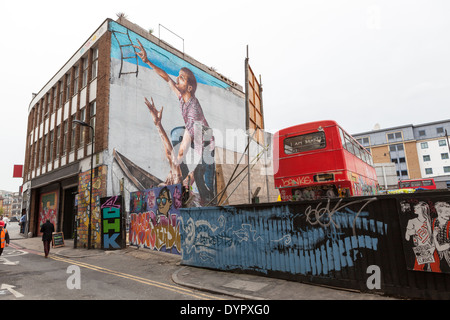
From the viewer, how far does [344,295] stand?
231 inches

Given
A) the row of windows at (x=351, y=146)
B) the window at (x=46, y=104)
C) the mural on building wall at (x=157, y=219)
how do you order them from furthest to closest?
the window at (x=46, y=104), the mural on building wall at (x=157, y=219), the row of windows at (x=351, y=146)

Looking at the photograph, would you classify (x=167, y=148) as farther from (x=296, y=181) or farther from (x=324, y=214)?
(x=324, y=214)

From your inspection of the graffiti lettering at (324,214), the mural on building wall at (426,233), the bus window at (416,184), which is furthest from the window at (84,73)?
the bus window at (416,184)

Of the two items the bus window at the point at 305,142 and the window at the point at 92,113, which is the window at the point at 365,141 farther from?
the window at the point at 92,113

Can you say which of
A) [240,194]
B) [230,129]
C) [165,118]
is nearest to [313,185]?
[240,194]

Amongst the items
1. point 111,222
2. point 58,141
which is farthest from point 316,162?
point 58,141

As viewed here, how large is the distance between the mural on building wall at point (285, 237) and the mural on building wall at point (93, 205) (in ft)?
27.6

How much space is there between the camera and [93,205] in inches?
640

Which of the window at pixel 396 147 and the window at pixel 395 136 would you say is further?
the window at pixel 395 136

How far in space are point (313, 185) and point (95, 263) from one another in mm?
9587

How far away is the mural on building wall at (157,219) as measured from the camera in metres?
12.0

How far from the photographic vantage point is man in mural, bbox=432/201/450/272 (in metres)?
5.11

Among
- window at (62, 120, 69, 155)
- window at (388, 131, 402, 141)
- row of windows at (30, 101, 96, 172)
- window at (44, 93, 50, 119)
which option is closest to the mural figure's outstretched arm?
row of windows at (30, 101, 96, 172)
